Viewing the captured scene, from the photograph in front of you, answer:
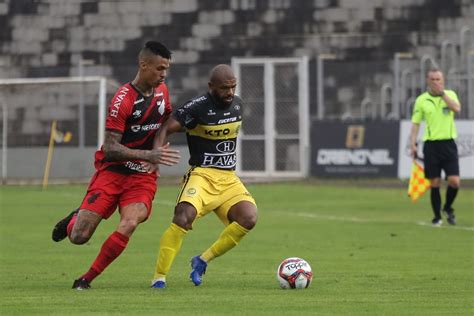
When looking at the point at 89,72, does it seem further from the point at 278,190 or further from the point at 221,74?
the point at 221,74

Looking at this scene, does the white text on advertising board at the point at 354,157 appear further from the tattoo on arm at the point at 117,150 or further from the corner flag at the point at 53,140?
the tattoo on arm at the point at 117,150

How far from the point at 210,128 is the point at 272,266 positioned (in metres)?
2.19

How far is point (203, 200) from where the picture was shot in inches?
450

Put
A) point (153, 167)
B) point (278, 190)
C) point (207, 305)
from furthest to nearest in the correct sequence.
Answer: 1. point (278, 190)
2. point (153, 167)
3. point (207, 305)

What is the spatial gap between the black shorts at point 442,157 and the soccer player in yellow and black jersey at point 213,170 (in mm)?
7671

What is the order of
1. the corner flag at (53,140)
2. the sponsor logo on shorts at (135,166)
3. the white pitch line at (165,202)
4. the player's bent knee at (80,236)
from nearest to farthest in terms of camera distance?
the player's bent knee at (80,236) < the sponsor logo on shorts at (135,166) < the white pitch line at (165,202) < the corner flag at (53,140)

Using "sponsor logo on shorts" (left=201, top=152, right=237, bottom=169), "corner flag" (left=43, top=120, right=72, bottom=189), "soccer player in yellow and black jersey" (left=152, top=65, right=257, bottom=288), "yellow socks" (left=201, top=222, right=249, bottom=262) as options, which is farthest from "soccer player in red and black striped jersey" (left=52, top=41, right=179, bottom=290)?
"corner flag" (left=43, top=120, right=72, bottom=189)

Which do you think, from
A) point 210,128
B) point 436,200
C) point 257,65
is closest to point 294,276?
point 210,128

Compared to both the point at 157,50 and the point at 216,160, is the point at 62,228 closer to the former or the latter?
the point at 216,160

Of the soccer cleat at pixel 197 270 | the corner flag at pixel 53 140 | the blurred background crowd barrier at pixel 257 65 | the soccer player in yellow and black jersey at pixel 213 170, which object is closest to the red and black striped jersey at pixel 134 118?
the soccer player in yellow and black jersey at pixel 213 170

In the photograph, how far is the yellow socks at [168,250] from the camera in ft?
36.0

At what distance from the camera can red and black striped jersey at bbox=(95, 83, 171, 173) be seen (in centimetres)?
1091

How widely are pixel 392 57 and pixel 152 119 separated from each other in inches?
1033

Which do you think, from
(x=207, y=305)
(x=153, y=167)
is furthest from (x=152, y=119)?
(x=207, y=305)
